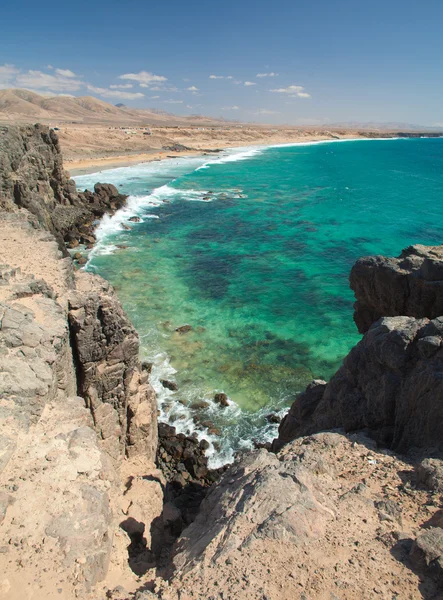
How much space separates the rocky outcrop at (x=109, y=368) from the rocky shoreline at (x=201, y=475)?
5 centimetres

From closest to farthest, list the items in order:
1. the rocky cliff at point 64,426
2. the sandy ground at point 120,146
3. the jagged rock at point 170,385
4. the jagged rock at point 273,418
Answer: the rocky cliff at point 64,426 → the jagged rock at point 273,418 → the jagged rock at point 170,385 → the sandy ground at point 120,146

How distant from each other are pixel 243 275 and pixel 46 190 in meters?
19.8

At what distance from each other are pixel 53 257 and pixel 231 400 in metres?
11.7

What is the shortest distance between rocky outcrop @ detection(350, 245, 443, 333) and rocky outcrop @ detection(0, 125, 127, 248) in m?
21.2

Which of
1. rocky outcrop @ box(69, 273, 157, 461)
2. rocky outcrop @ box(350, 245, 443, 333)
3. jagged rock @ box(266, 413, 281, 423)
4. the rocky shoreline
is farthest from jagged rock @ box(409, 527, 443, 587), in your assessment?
jagged rock @ box(266, 413, 281, 423)

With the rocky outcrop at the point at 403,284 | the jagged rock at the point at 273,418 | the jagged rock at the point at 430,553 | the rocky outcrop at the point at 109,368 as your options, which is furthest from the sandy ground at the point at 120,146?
the jagged rock at the point at 430,553

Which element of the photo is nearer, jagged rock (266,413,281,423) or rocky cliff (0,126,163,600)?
rocky cliff (0,126,163,600)

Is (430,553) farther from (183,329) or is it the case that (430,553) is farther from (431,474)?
(183,329)

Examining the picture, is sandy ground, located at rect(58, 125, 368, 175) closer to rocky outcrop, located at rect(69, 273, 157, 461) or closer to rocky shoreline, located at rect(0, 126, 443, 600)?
rocky outcrop, located at rect(69, 273, 157, 461)

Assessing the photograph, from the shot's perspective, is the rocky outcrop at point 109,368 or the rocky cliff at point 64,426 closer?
the rocky cliff at point 64,426

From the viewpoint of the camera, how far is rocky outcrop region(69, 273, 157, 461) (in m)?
12.4

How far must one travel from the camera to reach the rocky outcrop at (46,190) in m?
26.9

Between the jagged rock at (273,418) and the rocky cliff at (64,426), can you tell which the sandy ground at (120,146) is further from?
the rocky cliff at (64,426)

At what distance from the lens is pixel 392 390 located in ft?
36.3
